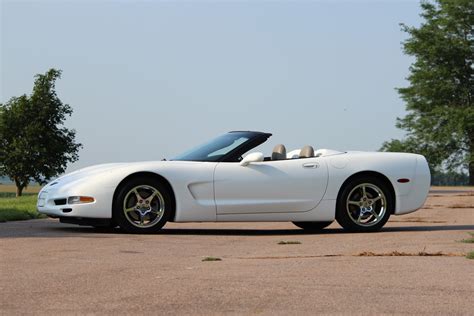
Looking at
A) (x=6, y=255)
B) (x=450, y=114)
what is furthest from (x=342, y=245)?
(x=450, y=114)

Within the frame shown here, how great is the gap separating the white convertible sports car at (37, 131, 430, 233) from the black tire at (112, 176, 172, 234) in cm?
→ 1

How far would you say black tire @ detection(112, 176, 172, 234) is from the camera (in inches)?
446

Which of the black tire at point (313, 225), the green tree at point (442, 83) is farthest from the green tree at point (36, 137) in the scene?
the black tire at point (313, 225)

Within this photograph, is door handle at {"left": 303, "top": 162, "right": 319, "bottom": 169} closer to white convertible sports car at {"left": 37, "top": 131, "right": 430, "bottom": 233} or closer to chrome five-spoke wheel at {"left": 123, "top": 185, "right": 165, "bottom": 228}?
white convertible sports car at {"left": 37, "top": 131, "right": 430, "bottom": 233}

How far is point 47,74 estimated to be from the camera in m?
57.7

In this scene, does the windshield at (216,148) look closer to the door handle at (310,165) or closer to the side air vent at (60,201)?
the door handle at (310,165)

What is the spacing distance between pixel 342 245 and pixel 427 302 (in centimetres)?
408

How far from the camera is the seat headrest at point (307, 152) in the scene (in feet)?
40.4

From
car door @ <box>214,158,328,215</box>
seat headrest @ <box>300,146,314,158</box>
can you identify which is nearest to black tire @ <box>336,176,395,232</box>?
car door @ <box>214,158,328,215</box>

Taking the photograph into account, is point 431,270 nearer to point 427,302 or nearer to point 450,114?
point 427,302

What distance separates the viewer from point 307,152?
12.3m

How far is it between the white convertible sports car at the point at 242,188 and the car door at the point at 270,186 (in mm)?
12

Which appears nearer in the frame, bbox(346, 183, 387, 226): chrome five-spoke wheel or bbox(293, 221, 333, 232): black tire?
bbox(346, 183, 387, 226): chrome five-spoke wheel

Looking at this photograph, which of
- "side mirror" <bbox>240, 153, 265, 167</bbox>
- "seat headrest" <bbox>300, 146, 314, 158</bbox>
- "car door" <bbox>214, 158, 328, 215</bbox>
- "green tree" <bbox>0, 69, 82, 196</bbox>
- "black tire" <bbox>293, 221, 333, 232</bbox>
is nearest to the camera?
"car door" <bbox>214, 158, 328, 215</bbox>
